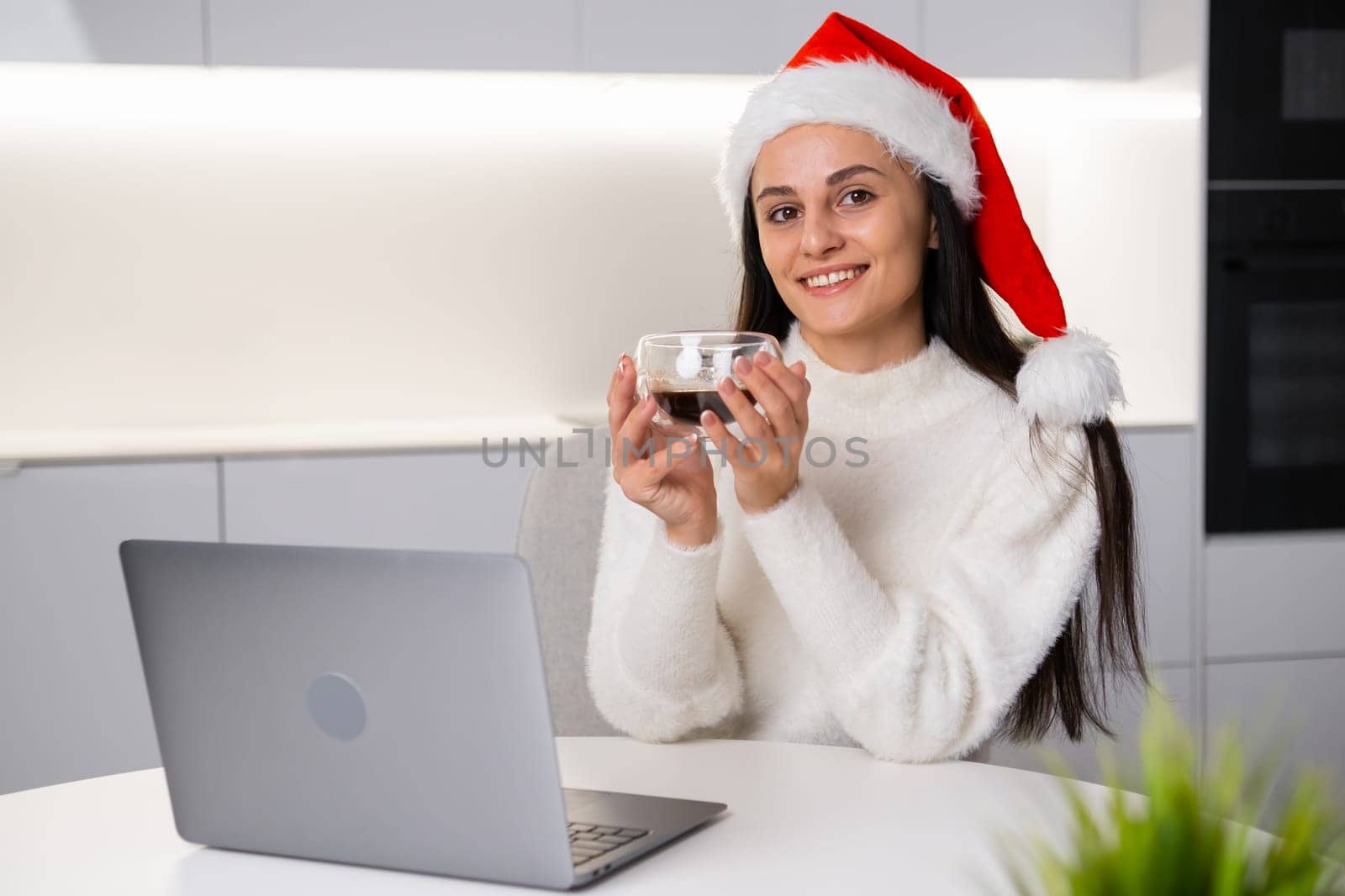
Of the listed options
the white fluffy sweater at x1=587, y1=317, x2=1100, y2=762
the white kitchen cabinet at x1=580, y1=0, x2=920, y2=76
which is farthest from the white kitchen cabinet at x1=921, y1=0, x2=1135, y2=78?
the white fluffy sweater at x1=587, y1=317, x2=1100, y2=762

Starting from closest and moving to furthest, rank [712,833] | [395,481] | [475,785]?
[475,785]
[712,833]
[395,481]

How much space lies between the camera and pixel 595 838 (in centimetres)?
90

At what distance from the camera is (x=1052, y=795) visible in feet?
3.40

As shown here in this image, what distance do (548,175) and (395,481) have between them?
0.93 m

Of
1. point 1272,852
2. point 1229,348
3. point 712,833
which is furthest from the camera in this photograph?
point 1229,348

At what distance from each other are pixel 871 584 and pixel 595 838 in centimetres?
47

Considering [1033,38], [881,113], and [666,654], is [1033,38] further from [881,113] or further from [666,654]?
[666,654]

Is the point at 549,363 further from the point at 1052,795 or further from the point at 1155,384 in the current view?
the point at 1052,795

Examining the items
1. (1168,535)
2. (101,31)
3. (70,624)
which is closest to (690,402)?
(70,624)

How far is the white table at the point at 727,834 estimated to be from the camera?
851 mm

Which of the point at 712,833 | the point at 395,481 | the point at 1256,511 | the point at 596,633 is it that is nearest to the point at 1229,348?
the point at 1256,511

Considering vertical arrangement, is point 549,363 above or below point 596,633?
above

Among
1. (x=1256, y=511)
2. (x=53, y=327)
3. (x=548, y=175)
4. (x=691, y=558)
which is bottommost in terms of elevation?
(x=1256, y=511)

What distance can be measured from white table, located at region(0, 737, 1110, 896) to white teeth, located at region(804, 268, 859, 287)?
0.55 meters
